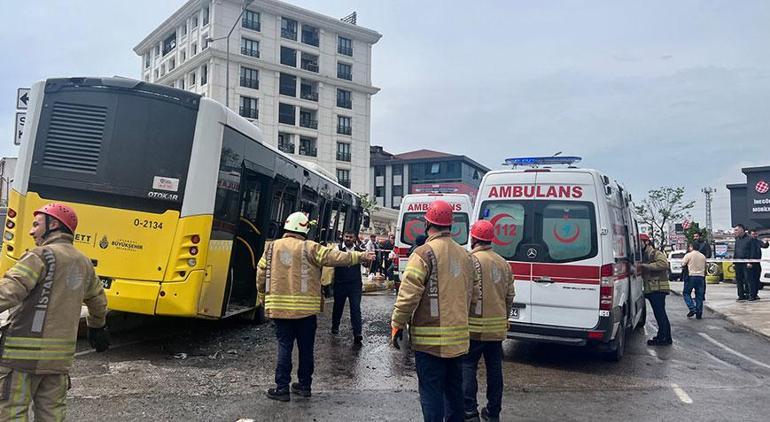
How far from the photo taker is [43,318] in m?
3.72

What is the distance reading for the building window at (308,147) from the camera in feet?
191

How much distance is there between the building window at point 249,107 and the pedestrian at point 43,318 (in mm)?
52023

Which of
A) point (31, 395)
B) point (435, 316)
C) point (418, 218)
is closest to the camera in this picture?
point (31, 395)

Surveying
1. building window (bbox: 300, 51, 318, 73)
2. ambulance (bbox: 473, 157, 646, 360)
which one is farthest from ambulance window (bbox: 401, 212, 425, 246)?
building window (bbox: 300, 51, 318, 73)

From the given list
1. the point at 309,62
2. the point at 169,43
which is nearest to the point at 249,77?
the point at 309,62

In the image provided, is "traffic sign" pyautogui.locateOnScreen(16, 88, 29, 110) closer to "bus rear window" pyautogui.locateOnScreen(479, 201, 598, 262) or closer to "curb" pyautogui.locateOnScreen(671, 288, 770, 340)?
"bus rear window" pyautogui.locateOnScreen(479, 201, 598, 262)

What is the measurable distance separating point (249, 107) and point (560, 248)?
165ft

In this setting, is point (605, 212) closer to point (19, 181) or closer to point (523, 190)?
point (523, 190)

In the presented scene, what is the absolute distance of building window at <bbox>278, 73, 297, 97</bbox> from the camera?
5738 centimetres

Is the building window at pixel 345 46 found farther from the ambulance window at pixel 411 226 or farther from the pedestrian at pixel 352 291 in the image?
the pedestrian at pixel 352 291

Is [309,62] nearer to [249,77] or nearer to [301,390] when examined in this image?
[249,77]

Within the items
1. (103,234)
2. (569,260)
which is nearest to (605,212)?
(569,260)

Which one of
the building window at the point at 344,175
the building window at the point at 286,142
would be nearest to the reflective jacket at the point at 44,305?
the building window at the point at 286,142

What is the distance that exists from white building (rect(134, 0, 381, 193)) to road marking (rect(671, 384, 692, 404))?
49.1 m
